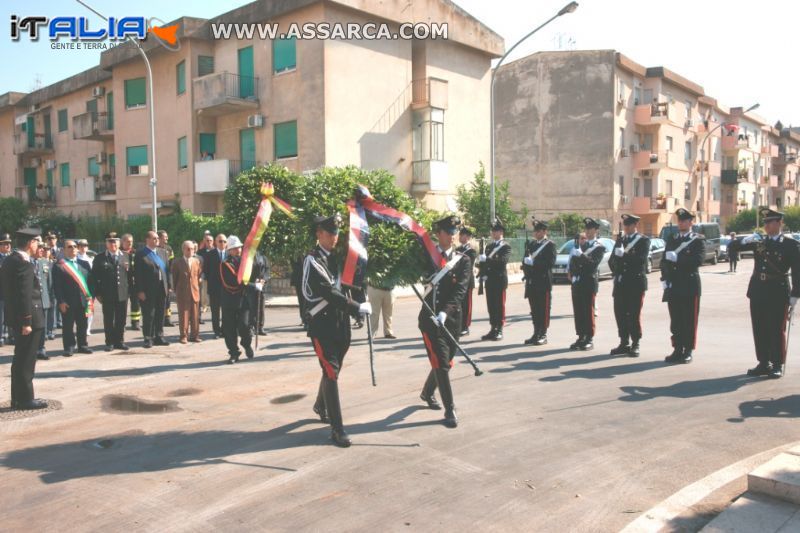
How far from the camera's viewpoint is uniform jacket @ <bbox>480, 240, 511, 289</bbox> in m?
11.8

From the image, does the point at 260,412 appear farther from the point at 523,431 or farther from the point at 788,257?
the point at 788,257

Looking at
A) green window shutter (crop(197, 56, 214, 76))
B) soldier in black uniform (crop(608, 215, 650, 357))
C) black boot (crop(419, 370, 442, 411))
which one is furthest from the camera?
green window shutter (crop(197, 56, 214, 76))

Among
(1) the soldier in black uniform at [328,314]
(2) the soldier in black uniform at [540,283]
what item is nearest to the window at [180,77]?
(2) the soldier in black uniform at [540,283]

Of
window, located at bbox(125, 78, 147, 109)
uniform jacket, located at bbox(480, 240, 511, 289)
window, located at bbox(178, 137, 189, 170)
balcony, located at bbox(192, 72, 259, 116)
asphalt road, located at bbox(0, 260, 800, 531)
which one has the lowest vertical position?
asphalt road, located at bbox(0, 260, 800, 531)

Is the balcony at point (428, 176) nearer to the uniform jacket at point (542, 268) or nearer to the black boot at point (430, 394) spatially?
the uniform jacket at point (542, 268)

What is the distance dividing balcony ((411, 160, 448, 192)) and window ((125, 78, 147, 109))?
1366 centimetres

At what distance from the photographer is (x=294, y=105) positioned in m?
25.3

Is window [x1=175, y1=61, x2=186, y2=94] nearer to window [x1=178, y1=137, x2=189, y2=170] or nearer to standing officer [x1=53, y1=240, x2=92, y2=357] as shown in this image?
window [x1=178, y1=137, x2=189, y2=170]

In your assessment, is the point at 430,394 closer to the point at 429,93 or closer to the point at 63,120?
the point at 429,93

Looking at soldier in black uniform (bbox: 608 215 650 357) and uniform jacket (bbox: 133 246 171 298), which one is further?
uniform jacket (bbox: 133 246 171 298)

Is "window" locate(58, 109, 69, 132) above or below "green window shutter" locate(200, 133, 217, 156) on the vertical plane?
above

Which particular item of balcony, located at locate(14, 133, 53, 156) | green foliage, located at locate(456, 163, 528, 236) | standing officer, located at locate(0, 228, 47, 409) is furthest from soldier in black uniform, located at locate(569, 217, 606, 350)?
balcony, located at locate(14, 133, 53, 156)

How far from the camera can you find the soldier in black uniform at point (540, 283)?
11.1 meters

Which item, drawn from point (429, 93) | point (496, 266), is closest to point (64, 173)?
point (429, 93)
